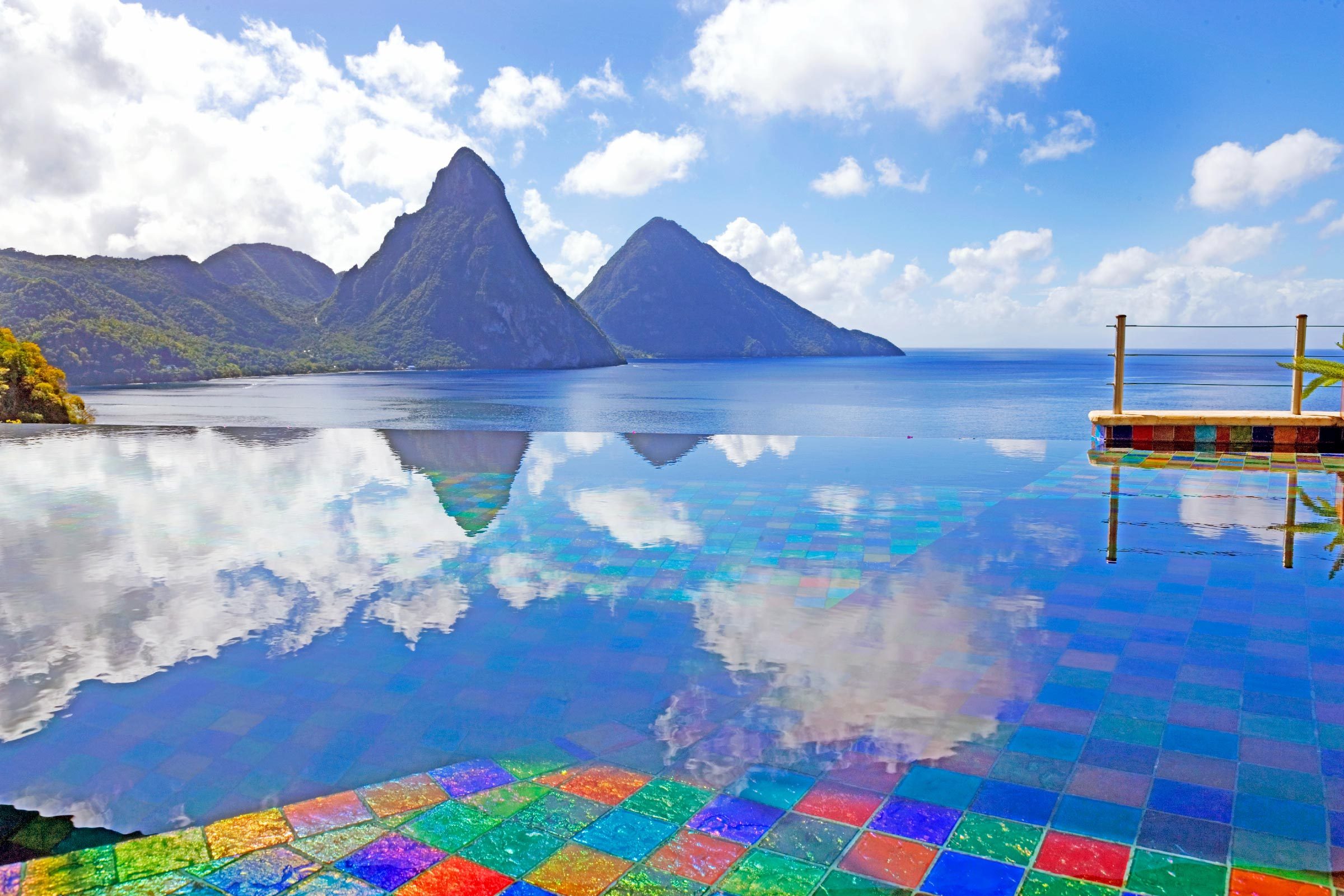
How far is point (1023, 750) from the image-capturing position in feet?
9.98

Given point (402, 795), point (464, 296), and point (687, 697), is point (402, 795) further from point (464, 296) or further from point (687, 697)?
point (464, 296)

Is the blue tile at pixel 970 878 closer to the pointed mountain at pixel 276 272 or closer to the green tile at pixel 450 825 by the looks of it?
the green tile at pixel 450 825

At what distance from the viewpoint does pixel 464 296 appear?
428 ft

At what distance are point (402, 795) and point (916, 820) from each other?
171 centimetres

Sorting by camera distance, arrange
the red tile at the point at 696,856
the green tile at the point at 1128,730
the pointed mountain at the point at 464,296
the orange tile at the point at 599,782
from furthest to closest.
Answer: the pointed mountain at the point at 464,296 < the green tile at the point at 1128,730 < the orange tile at the point at 599,782 < the red tile at the point at 696,856

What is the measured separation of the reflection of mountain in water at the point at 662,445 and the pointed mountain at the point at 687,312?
535 feet

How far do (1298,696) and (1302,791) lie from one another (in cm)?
85

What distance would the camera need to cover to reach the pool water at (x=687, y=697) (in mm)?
2461

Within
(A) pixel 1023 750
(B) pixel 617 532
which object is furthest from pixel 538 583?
(A) pixel 1023 750

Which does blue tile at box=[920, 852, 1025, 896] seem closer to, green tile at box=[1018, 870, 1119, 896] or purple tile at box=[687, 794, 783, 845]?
green tile at box=[1018, 870, 1119, 896]

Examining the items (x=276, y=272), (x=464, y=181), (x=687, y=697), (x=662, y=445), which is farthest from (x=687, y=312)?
(x=687, y=697)

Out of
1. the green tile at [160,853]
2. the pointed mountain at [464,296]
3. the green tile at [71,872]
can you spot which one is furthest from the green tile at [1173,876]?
→ the pointed mountain at [464,296]

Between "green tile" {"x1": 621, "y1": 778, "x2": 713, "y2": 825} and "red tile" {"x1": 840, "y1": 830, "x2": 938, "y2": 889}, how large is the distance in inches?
21.0

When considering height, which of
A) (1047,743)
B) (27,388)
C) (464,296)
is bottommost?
(1047,743)
